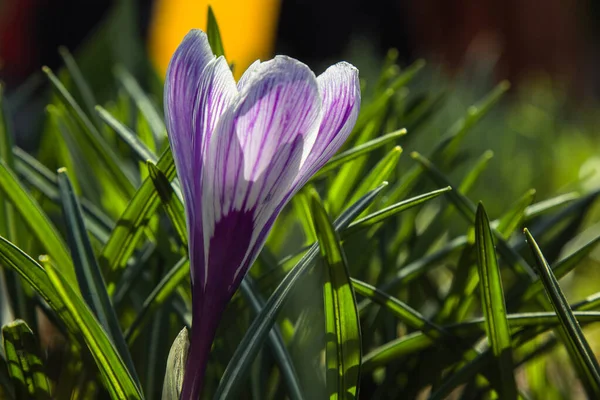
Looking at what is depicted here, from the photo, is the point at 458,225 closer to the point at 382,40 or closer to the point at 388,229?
the point at 388,229

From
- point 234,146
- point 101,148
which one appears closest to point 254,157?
point 234,146

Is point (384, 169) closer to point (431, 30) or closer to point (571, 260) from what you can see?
point (571, 260)

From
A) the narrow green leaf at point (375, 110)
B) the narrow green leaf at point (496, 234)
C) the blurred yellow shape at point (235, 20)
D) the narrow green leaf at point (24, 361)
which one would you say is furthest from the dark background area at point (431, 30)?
the narrow green leaf at point (24, 361)

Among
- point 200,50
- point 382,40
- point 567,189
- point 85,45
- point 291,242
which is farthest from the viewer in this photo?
point 382,40

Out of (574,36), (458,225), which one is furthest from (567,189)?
(574,36)

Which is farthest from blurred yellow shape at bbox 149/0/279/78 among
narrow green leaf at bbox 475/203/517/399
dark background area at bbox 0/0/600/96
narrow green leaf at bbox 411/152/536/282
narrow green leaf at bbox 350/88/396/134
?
narrow green leaf at bbox 475/203/517/399

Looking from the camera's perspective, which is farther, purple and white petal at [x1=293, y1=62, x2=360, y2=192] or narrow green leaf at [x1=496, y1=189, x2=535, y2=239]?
narrow green leaf at [x1=496, y1=189, x2=535, y2=239]

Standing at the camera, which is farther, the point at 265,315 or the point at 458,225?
the point at 458,225

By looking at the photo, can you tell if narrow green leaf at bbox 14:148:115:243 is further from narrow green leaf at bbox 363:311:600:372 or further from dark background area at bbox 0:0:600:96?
dark background area at bbox 0:0:600:96

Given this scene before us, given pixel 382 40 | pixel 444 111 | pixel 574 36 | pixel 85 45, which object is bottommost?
pixel 444 111
